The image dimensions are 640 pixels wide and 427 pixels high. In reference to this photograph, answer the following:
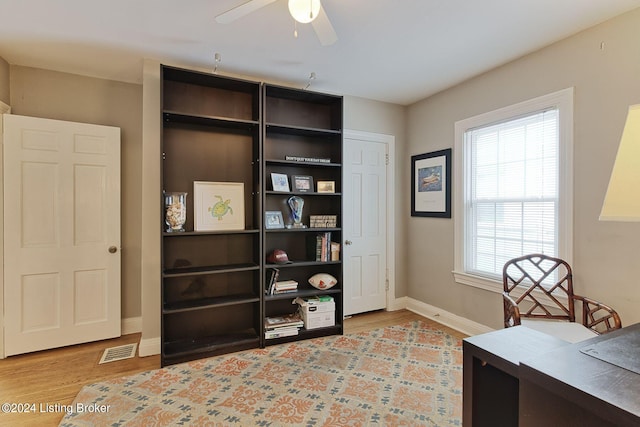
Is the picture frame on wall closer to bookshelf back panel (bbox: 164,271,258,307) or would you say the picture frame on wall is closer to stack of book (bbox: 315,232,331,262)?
stack of book (bbox: 315,232,331,262)

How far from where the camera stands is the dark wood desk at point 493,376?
106 centimetres

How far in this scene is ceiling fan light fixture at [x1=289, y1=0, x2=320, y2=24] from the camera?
1613 millimetres

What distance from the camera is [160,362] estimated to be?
102 inches

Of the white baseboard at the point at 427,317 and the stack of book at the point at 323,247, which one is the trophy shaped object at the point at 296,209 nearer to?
the stack of book at the point at 323,247

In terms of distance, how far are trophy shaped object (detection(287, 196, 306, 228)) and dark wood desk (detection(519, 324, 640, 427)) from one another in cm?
243

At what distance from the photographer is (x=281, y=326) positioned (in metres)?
2.97

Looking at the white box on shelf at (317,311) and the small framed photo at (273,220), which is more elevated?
the small framed photo at (273,220)

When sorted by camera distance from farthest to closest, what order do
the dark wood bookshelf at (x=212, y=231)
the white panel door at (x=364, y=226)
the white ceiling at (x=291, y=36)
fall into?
the white panel door at (x=364, y=226) < the dark wood bookshelf at (x=212, y=231) < the white ceiling at (x=291, y=36)

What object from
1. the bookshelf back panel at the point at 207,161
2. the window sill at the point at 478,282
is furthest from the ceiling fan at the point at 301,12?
the window sill at the point at 478,282

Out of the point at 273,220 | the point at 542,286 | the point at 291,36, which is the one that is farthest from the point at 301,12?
the point at 542,286

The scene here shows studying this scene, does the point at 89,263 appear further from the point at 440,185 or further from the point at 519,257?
the point at 519,257

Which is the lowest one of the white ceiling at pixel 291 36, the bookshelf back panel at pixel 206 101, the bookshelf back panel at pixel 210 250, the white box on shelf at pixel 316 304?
the white box on shelf at pixel 316 304

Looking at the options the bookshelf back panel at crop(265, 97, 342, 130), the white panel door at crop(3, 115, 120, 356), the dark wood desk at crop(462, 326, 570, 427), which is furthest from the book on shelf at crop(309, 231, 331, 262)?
the dark wood desk at crop(462, 326, 570, 427)

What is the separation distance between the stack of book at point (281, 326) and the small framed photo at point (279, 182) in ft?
4.10
